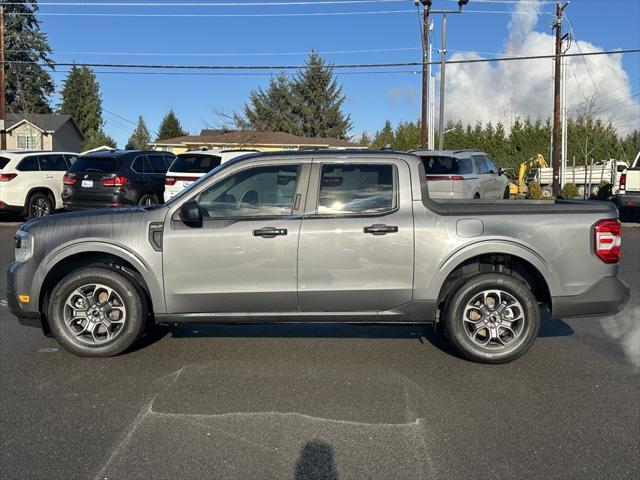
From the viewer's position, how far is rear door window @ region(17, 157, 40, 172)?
51.4 feet

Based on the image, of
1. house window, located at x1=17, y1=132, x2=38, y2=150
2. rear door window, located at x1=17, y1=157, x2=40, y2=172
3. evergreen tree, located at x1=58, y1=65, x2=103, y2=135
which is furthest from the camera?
evergreen tree, located at x1=58, y1=65, x2=103, y2=135

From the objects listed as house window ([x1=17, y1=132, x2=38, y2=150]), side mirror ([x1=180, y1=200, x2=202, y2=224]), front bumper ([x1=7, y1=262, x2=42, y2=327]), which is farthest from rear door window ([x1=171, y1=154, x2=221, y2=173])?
house window ([x1=17, y1=132, x2=38, y2=150])

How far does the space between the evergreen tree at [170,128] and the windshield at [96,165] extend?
72842 mm

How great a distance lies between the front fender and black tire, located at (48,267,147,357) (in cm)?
15

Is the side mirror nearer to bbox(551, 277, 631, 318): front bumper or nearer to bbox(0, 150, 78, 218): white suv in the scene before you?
bbox(551, 277, 631, 318): front bumper

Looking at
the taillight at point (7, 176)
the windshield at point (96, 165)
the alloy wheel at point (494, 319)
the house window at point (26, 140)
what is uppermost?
the house window at point (26, 140)

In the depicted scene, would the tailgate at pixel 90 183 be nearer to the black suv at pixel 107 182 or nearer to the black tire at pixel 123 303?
the black suv at pixel 107 182

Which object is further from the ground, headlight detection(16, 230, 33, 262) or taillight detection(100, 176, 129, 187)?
taillight detection(100, 176, 129, 187)

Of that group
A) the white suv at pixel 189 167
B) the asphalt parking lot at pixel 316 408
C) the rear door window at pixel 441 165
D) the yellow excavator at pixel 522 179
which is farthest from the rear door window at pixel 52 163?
the yellow excavator at pixel 522 179

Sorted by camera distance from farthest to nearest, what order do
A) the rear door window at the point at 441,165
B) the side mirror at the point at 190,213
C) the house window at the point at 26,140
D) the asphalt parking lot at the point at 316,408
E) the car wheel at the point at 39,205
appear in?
the house window at the point at 26,140
the car wheel at the point at 39,205
the rear door window at the point at 441,165
the side mirror at the point at 190,213
the asphalt parking lot at the point at 316,408

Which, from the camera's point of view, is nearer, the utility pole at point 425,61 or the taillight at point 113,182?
the taillight at point 113,182

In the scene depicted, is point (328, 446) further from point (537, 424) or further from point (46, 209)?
point (46, 209)

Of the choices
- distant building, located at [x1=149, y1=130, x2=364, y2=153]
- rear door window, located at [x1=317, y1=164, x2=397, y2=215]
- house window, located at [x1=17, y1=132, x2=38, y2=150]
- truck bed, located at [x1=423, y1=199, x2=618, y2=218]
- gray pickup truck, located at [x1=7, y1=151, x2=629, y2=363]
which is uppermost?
house window, located at [x1=17, y1=132, x2=38, y2=150]

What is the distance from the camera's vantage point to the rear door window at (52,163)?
16.2 meters
